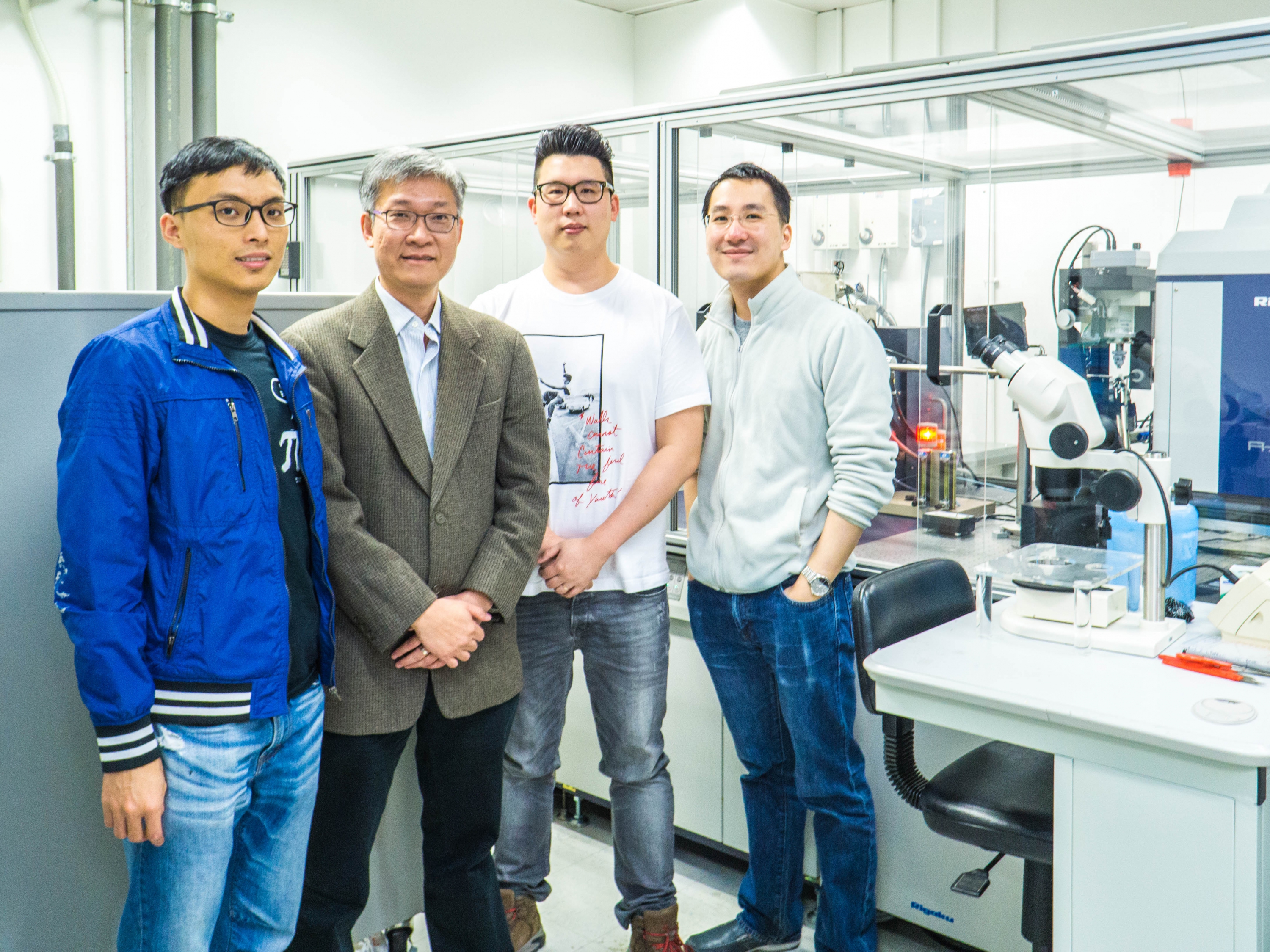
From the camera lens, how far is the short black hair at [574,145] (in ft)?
5.98

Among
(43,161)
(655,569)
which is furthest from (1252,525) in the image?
(43,161)

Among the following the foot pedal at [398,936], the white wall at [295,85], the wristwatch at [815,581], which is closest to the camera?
the wristwatch at [815,581]

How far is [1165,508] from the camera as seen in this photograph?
1.73 meters

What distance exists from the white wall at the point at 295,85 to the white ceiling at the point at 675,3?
0.08m

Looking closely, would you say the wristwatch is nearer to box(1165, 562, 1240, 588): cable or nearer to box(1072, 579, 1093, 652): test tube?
box(1072, 579, 1093, 652): test tube

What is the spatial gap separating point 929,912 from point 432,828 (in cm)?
100

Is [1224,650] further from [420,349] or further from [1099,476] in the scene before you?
[420,349]

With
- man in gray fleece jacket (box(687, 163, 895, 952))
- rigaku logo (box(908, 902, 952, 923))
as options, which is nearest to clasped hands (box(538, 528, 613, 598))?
man in gray fleece jacket (box(687, 163, 895, 952))

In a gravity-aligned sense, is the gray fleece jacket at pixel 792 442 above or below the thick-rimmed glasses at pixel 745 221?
below

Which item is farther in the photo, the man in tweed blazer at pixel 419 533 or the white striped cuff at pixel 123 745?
the man in tweed blazer at pixel 419 533

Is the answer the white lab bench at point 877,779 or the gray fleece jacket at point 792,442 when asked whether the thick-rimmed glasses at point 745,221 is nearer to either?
the gray fleece jacket at point 792,442

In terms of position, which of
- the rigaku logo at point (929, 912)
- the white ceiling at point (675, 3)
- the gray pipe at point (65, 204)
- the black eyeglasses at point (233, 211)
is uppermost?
the white ceiling at point (675, 3)

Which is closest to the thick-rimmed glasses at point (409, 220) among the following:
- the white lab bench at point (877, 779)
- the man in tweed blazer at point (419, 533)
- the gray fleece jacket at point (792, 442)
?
the man in tweed blazer at point (419, 533)

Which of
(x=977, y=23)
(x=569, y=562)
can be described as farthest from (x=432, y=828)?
(x=977, y=23)
